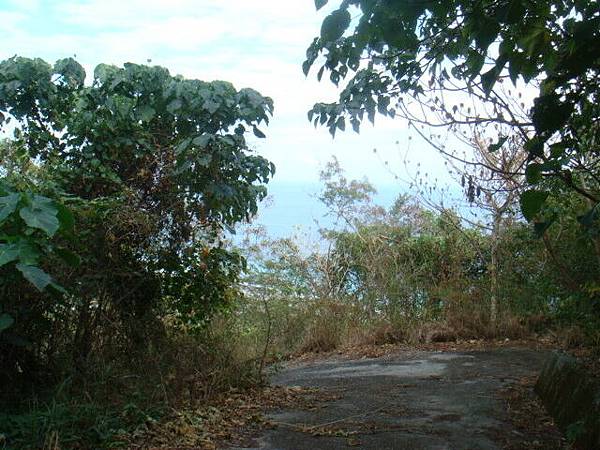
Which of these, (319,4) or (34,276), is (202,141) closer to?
(34,276)

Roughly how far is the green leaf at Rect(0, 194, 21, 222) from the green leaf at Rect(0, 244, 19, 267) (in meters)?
0.15

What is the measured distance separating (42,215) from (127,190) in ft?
7.70

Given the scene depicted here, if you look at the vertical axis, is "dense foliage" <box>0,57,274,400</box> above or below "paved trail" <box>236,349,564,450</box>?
above

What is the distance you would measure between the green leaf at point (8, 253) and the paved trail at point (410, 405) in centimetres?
214

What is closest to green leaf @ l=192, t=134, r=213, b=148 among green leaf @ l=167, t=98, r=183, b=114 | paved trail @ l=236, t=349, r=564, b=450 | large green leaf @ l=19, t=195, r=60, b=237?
green leaf @ l=167, t=98, r=183, b=114

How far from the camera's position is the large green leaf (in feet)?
11.3

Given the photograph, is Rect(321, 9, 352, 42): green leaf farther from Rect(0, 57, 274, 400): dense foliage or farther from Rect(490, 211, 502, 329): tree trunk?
Rect(490, 211, 502, 329): tree trunk

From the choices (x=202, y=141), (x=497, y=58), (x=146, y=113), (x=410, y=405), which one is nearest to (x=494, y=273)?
(x=410, y=405)

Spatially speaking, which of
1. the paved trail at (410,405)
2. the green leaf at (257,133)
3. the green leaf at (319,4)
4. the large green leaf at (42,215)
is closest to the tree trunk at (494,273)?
the paved trail at (410,405)

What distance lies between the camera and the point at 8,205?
349 centimetres

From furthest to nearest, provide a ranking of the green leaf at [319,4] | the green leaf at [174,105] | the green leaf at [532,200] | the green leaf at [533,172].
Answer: the green leaf at [174,105] → the green leaf at [319,4] → the green leaf at [533,172] → the green leaf at [532,200]

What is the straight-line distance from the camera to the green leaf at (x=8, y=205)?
3.43 metres

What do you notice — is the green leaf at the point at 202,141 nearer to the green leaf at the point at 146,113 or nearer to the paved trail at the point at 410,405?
the green leaf at the point at 146,113

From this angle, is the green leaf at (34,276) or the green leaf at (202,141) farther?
the green leaf at (202,141)
